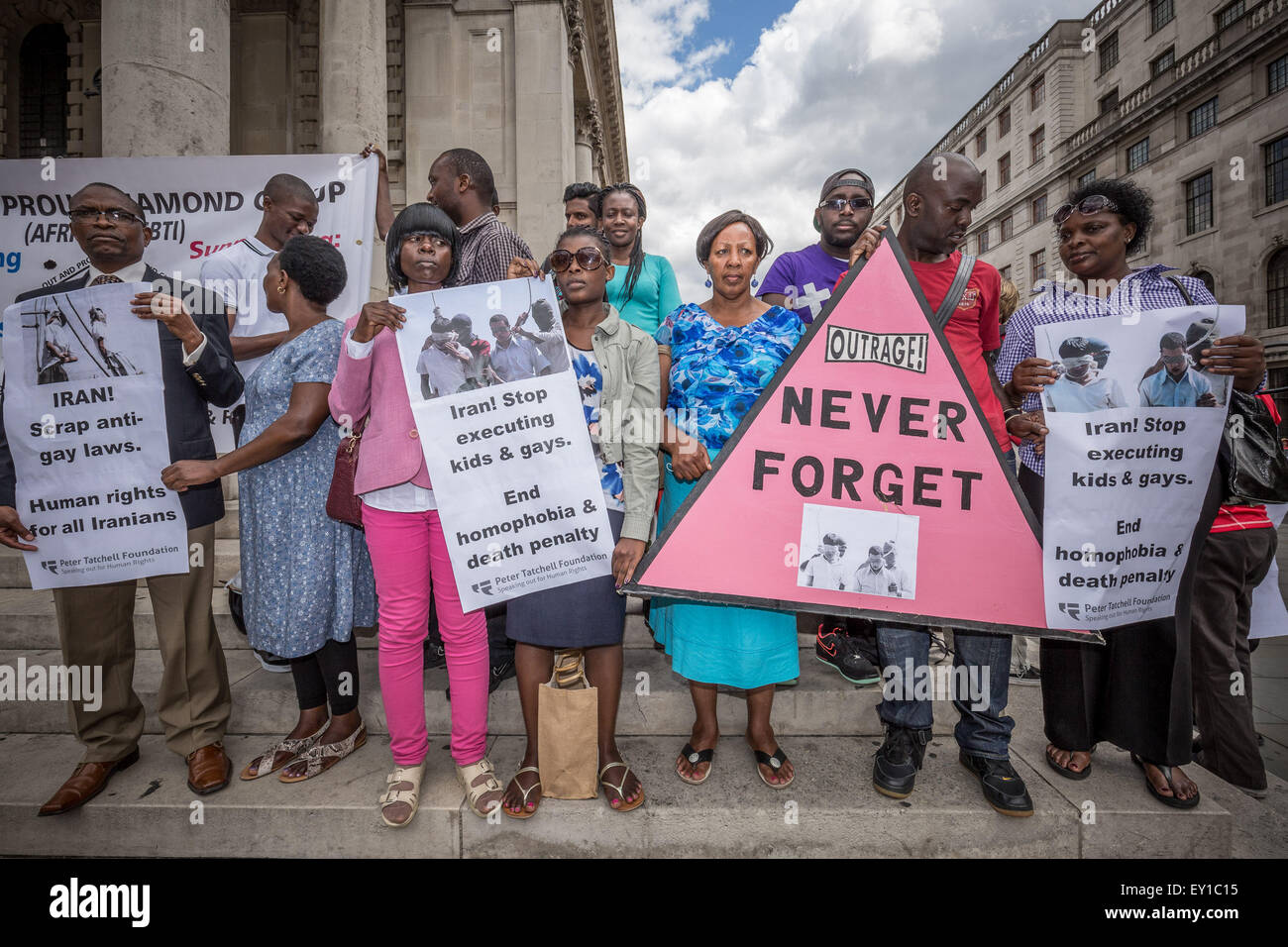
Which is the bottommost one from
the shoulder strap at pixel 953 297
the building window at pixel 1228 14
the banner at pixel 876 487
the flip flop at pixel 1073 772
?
the flip flop at pixel 1073 772

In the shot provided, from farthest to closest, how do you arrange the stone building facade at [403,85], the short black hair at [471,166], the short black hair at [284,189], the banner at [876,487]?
the stone building facade at [403,85]
the short black hair at [284,189]
the short black hair at [471,166]
the banner at [876,487]

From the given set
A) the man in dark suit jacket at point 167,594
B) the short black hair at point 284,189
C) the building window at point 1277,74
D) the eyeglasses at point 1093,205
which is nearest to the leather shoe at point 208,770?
the man in dark suit jacket at point 167,594

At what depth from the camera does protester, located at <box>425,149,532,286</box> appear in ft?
9.63

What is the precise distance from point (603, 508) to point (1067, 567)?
188 cm

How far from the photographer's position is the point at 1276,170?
22.5m

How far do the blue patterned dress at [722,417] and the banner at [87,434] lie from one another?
228 cm

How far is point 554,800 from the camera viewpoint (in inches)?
99.8

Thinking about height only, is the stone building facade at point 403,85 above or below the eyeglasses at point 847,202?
above

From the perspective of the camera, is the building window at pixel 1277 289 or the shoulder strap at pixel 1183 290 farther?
the building window at pixel 1277 289

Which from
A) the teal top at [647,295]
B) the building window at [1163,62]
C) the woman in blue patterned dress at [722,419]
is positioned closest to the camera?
the woman in blue patterned dress at [722,419]

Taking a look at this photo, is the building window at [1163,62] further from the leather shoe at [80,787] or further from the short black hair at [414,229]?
the leather shoe at [80,787]

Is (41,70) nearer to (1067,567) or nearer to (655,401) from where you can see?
(655,401)

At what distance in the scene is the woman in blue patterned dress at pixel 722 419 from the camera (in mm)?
2504

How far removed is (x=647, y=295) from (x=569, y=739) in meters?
2.67
